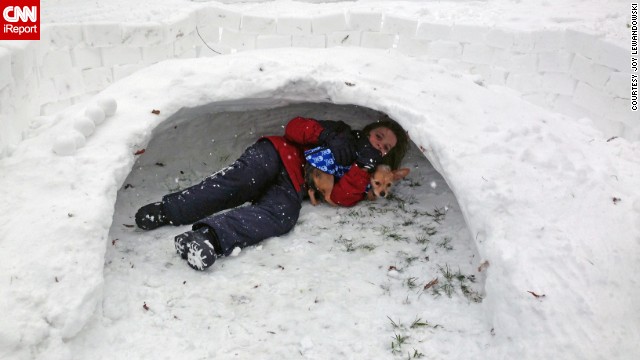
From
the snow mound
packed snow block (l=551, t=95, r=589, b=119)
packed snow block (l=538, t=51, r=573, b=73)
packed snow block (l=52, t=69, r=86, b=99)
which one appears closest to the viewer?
the snow mound

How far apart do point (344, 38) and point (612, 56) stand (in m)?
2.58

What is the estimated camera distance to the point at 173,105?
3227 mm

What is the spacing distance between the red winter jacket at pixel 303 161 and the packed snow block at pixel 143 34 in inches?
91.0

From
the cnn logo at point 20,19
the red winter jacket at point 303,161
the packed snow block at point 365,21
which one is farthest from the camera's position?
the packed snow block at point 365,21

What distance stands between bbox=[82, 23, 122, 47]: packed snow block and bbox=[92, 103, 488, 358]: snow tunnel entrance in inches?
62.4

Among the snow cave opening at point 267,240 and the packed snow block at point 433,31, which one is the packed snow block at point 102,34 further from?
the packed snow block at point 433,31

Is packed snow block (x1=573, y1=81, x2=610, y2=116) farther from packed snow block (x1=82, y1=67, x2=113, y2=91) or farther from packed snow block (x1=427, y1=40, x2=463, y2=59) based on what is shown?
packed snow block (x1=82, y1=67, x2=113, y2=91)

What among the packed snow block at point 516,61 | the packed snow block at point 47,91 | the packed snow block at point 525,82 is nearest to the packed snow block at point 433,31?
the packed snow block at point 516,61

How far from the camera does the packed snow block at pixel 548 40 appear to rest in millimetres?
4793

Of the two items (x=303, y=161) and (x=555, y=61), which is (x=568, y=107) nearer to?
(x=555, y=61)

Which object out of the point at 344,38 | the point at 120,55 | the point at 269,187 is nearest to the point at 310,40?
the point at 344,38

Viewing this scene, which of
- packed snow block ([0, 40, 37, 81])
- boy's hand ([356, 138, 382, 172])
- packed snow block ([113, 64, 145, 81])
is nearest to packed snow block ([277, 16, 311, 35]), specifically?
packed snow block ([113, 64, 145, 81])

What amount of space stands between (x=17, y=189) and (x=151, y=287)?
2.78 ft

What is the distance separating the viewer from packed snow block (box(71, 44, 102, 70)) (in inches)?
185
